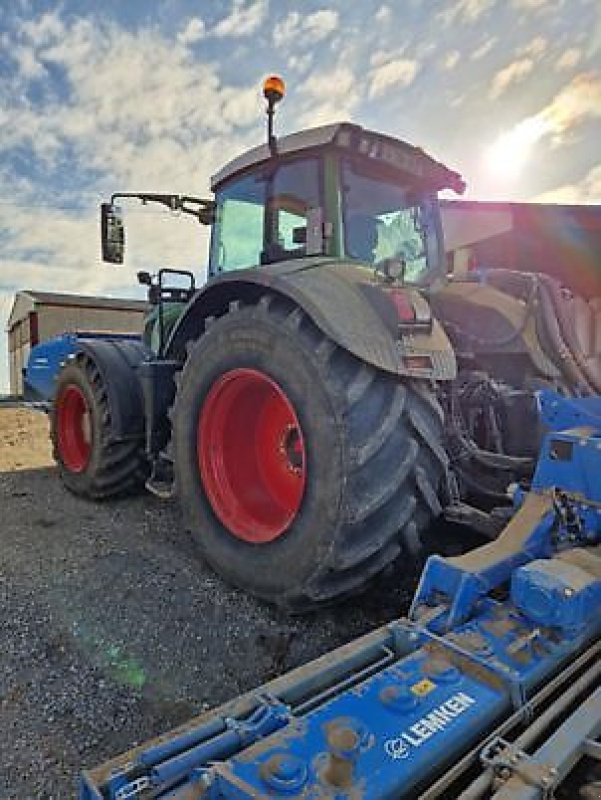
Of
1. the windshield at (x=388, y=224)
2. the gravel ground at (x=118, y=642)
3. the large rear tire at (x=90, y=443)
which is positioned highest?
the windshield at (x=388, y=224)

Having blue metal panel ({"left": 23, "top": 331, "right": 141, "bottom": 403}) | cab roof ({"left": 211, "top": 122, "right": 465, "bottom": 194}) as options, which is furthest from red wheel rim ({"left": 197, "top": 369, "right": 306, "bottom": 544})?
blue metal panel ({"left": 23, "top": 331, "right": 141, "bottom": 403})

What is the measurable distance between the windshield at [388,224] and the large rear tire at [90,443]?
2041 mm

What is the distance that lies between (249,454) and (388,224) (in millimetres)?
1383

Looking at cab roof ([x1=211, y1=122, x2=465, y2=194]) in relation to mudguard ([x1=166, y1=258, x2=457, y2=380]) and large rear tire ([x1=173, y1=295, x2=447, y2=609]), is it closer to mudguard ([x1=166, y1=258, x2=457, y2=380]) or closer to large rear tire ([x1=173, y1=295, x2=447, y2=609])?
mudguard ([x1=166, y1=258, x2=457, y2=380])

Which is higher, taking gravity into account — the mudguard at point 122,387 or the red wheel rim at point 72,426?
the mudguard at point 122,387

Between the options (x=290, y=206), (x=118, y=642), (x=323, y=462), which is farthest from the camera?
Result: (x=290, y=206)

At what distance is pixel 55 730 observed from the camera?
1.79 metres

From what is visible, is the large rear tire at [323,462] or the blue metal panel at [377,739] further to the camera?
the large rear tire at [323,462]

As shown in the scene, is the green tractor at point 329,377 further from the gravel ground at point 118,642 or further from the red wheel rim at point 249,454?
the gravel ground at point 118,642

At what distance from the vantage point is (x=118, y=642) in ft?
7.41

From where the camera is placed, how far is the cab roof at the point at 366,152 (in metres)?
2.71

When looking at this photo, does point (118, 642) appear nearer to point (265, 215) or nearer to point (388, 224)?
point (265, 215)

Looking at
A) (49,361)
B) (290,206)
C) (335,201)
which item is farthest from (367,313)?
(49,361)

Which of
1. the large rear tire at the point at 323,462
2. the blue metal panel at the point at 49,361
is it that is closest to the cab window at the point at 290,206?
the large rear tire at the point at 323,462
